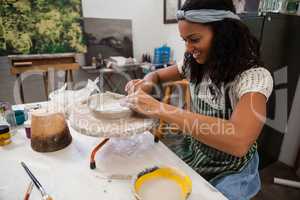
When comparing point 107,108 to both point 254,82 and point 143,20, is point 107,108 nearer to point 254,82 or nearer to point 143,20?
point 254,82

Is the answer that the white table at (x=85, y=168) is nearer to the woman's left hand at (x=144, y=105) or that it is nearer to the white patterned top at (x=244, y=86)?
the woman's left hand at (x=144, y=105)

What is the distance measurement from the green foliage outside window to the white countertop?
5.33 feet

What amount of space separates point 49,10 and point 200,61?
199cm

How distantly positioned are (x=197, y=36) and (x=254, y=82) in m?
0.27

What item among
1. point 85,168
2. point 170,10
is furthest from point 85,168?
point 170,10

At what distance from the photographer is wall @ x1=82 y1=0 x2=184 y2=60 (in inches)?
104

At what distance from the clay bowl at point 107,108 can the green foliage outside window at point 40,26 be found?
1749mm

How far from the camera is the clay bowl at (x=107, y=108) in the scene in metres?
0.76

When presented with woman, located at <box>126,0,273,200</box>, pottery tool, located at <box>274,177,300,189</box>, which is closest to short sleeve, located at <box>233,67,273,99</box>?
woman, located at <box>126,0,273,200</box>

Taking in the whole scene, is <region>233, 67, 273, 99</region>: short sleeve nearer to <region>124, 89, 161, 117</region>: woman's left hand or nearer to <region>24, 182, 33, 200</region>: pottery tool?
<region>124, 89, 161, 117</region>: woman's left hand

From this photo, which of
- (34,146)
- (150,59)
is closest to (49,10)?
(150,59)

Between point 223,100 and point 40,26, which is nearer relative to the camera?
point 223,100

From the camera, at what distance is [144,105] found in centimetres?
77

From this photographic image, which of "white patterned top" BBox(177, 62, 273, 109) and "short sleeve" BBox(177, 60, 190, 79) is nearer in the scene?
"white patterned top" BBox(177, 62, 273, 109)
